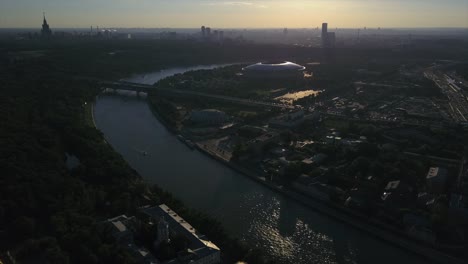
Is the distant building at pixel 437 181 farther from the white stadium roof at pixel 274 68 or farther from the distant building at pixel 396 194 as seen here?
the white stadium roof at pixel 274 68

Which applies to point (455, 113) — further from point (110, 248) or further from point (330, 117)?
point (110, 248)

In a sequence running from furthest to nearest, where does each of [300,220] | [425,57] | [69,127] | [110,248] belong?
[425,57] < [69,127] < [300,220] < [110,248]

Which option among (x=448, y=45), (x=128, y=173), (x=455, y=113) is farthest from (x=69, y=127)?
(x=448, y=45)

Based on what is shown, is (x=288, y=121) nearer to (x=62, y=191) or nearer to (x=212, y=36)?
(x=62, y=191)

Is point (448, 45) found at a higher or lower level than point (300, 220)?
higher

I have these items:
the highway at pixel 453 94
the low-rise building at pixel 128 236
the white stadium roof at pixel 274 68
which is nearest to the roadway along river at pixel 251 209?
the low-rise building at pixel 128 236

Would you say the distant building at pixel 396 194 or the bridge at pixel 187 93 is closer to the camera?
the distant building at pixel 396 194

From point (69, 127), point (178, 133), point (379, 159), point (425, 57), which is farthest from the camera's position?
point (425, 57)
